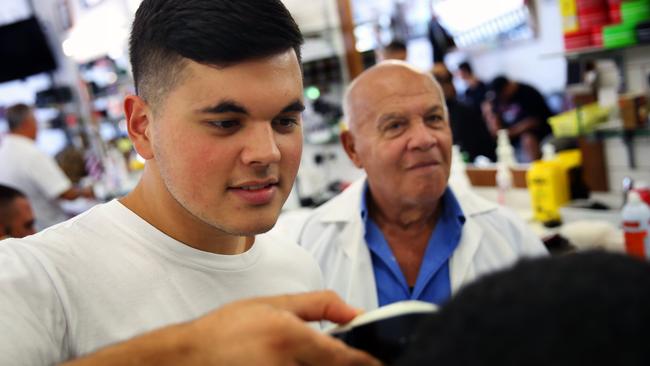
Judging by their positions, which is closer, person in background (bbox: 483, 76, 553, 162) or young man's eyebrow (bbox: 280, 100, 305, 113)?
young man's eyebrow (bbox: 280, 100, 305, 113)

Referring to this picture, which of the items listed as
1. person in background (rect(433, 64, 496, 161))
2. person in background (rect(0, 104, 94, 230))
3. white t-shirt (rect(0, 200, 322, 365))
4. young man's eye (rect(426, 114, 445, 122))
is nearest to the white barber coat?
young man's eye (rect(426, 114, 445, 122))

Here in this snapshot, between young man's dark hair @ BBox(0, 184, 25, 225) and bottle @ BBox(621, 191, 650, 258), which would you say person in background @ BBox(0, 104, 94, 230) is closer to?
young man's dark hair @ BBox(0, 184, 25, 225)

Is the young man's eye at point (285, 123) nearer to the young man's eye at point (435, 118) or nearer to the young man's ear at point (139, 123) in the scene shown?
the young man's ear at point (139, 123)

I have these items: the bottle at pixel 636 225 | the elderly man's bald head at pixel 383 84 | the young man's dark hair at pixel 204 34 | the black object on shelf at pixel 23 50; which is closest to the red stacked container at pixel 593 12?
the bottle at pixel 636 225

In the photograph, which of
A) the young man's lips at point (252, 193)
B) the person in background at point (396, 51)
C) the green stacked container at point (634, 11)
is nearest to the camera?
the young man's lips at point (252, 193)

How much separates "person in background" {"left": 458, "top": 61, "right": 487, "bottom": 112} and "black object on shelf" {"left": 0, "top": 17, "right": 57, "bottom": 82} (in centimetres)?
603

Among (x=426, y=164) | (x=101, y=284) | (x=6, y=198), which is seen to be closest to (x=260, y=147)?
(x=101, y=284)

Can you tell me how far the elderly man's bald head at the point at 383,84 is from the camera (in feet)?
6.07

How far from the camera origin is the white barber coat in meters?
1.76

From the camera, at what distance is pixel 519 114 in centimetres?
390

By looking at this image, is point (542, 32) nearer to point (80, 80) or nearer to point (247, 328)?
point (247, 328)

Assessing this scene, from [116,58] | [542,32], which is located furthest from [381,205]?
[116,58]

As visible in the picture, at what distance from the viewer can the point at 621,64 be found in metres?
2.72

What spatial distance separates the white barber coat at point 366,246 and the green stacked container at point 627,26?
3.68 ft
